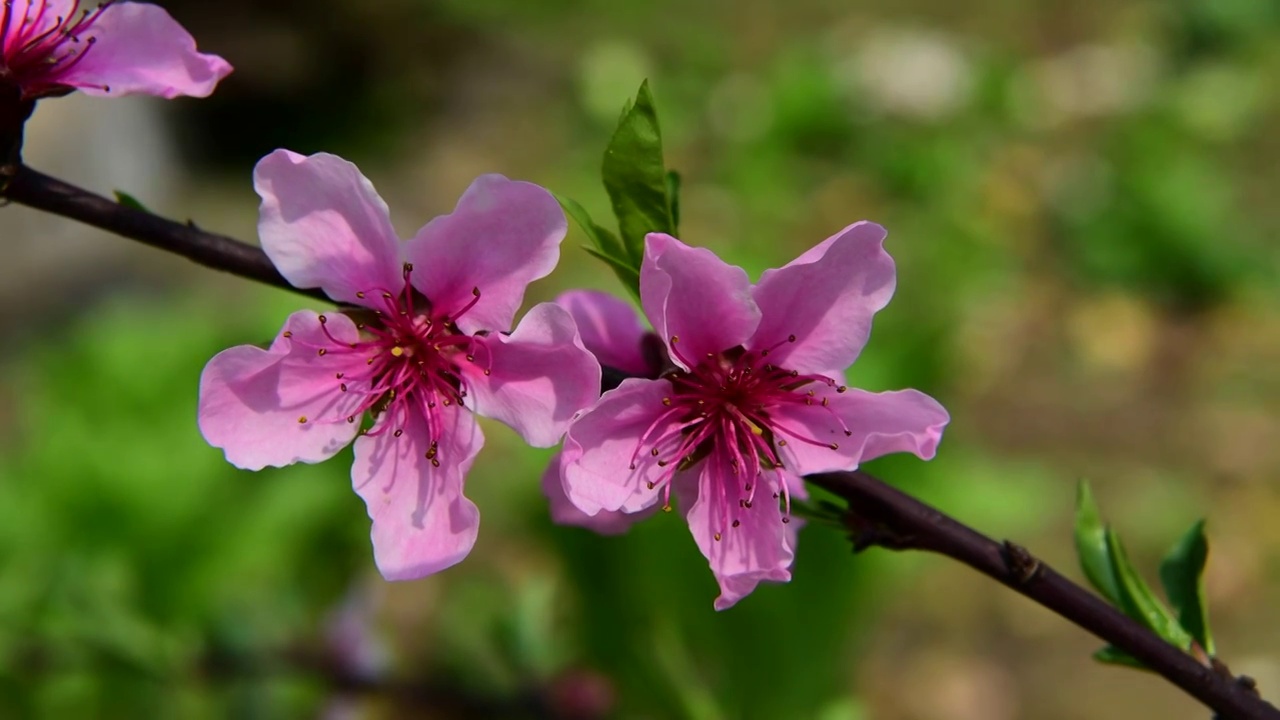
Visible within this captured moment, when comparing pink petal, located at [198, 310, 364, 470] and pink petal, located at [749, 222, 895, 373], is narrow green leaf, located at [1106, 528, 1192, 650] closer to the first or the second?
pink petal, located at [749, 222, 895, 373]

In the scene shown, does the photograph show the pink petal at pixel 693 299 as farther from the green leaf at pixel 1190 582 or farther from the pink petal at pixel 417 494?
the green leaf at pixel 1190 582

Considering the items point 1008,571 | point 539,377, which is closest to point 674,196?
point 539,377

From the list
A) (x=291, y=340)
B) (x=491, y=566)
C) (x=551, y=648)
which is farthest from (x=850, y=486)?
(x=491, y=566)

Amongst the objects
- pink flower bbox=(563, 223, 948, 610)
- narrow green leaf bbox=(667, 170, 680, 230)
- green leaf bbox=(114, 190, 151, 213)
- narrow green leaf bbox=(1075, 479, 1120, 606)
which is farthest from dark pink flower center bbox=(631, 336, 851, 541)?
green leaf bbox=(114, 190, 151, 213)

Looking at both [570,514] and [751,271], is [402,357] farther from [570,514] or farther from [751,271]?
[751,271]

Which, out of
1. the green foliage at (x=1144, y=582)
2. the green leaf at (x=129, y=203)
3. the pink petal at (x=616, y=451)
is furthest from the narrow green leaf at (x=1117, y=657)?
the green leaf at (x=129, y=203)

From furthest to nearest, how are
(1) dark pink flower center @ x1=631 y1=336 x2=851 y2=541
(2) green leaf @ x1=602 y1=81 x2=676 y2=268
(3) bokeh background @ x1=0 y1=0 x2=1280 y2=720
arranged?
(3) bokeh background @ x1=0 y1=0 x2=1280 y2=720
(1) dark pink flower center @ x1=631 y1=336 x2=851 y2=541
(2) green leaf @ x1=602 y1=81 x2=676 y2=268
